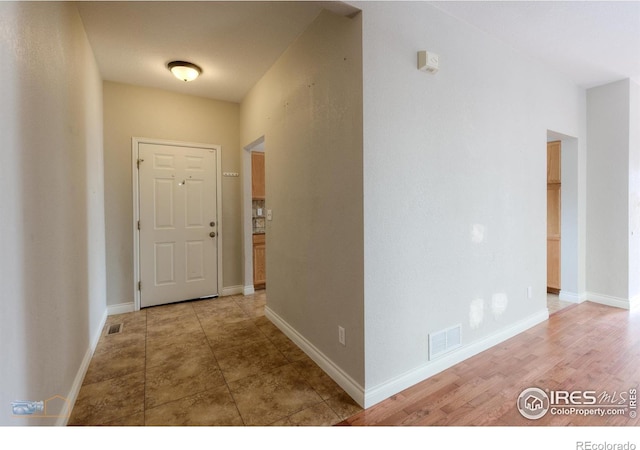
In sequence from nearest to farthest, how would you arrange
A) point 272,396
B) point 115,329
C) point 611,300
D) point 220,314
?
point 272,396 < point 115,329 < point 220,314 < point 611,300

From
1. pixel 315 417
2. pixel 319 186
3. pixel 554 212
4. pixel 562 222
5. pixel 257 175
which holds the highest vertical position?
pixel 257 175

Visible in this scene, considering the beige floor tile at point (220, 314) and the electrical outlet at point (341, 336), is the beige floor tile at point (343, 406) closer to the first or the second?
the electrical outlet at point (341, 336)

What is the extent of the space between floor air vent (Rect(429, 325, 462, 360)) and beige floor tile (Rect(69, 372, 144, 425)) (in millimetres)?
1973

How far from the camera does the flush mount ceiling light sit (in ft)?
9.71

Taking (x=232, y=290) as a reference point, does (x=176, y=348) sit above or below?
below

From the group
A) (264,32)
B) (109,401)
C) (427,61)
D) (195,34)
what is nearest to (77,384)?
(109,401)

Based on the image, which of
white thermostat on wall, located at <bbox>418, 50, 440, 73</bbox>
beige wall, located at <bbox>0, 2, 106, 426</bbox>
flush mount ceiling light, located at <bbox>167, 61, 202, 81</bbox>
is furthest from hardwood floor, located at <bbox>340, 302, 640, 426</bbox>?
flush mount ceiling light, located at <bbox>167, 61, 202, 81</bbox>

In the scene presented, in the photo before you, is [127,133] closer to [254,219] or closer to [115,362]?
[254,219]

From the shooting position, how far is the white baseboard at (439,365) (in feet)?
6.16

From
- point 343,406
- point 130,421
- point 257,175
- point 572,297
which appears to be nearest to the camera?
point 130,421

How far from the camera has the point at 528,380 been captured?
208 centimetres

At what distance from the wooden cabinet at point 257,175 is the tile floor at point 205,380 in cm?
213

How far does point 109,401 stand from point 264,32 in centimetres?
296

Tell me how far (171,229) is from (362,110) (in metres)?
3.04
